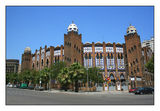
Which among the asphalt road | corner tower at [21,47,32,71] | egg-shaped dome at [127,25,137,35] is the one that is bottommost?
the asphalt road

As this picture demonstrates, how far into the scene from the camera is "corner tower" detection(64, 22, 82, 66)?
55.7m

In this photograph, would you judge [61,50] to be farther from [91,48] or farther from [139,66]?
[139,66]

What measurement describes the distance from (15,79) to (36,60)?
1338 cm

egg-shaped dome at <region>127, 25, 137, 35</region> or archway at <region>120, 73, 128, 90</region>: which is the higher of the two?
egg-shaped dome at <region>127, 25, 137, 35</region>

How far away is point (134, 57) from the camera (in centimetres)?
5797

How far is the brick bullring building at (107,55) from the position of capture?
5675cm

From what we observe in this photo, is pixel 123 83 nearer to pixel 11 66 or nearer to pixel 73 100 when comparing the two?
pixel 73 100

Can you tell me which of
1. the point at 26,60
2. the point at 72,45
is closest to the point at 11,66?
the point at 26,60

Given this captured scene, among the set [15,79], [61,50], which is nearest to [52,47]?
[61,50]

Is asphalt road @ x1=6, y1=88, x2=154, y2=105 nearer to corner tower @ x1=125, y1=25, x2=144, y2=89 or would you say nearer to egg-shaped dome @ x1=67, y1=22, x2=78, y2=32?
corner tower @ x1=125, y1=25, x2=144, y2=89

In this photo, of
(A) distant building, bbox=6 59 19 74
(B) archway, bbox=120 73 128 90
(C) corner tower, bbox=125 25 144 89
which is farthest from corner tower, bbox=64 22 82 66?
(A) distant building, bbox=6 59 19 74

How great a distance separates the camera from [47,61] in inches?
2549

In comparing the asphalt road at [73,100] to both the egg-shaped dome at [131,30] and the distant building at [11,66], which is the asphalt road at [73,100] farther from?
the distant building at [11,66]

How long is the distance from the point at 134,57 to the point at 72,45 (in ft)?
84.4
